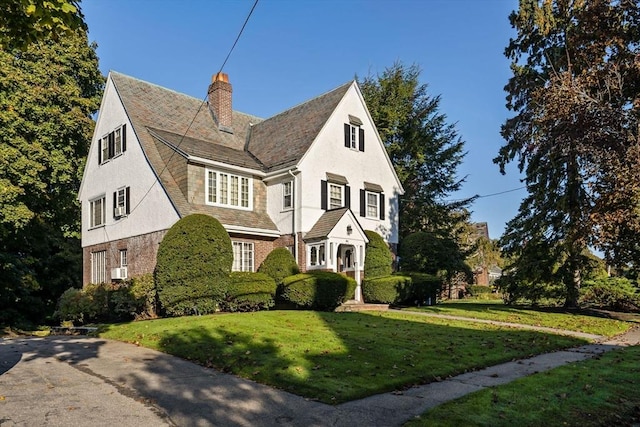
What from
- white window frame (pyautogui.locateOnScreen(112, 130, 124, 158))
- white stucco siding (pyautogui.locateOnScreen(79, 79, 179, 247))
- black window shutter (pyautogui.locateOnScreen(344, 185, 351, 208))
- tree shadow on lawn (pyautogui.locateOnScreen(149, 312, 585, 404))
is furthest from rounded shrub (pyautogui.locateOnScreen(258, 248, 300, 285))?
white window frame (pyautogui.locateOnScreen(112, 130, 124, 158))

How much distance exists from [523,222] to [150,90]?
20.3 metres

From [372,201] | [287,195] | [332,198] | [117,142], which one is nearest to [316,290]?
[287,195]

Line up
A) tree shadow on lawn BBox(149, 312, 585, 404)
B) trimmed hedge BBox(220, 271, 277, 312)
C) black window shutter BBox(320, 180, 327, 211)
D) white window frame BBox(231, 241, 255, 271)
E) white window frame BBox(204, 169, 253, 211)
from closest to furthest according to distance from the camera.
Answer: tree shadow on lawn BBox(149, 312, 585, 404)
trimmed hedge BBox(220, 271, 277, 312)
white window frame BBox(204, 169, 253, 211)
white window frame BBox(231, 241, 255, 271)
black window shutter BBox(320, 180, 327, 211)

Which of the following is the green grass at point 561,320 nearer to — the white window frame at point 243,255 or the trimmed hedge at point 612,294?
the trimmed hedge at point 612,294

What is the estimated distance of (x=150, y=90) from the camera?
25266 mm

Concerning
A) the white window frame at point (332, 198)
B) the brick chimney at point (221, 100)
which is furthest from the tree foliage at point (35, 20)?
the brick chimney at point (221, 100)

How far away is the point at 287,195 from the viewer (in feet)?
75.2

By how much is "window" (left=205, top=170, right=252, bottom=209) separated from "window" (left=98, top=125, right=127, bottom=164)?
16.5 ft

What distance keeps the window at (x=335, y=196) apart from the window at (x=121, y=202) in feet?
A: 32.0

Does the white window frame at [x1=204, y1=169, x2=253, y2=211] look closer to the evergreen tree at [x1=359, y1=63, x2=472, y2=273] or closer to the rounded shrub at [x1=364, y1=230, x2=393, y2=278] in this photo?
the rounded shrub at [x1=364, y1=230, x2=393, y2=278]

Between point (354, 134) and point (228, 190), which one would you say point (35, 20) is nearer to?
point (228, 190)

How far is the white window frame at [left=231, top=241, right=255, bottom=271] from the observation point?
21.4 meters

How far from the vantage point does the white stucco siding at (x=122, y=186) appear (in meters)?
20.3

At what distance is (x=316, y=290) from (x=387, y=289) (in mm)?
4615
